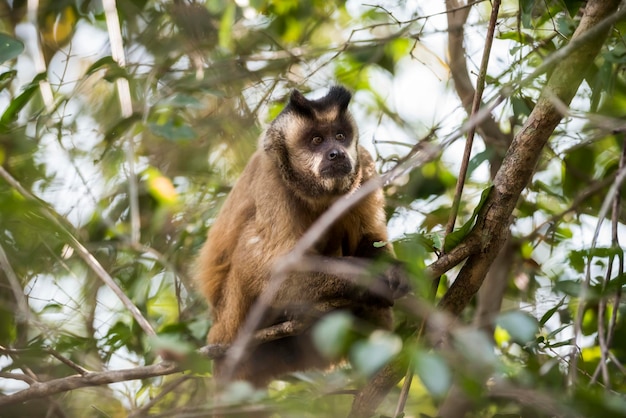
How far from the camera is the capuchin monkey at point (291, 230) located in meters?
5.15

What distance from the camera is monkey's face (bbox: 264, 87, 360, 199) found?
5371 millimetres

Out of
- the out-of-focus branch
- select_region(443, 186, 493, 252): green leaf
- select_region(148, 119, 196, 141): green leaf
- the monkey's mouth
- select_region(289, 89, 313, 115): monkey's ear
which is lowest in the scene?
the out-of-focus branch

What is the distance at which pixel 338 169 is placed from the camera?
5.22 meters

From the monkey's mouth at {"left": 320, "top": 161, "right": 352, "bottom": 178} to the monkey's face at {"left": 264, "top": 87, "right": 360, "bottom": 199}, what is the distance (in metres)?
0.06

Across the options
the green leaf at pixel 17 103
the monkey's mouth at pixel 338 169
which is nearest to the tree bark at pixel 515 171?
the monkey's mouth at pixel 338 169

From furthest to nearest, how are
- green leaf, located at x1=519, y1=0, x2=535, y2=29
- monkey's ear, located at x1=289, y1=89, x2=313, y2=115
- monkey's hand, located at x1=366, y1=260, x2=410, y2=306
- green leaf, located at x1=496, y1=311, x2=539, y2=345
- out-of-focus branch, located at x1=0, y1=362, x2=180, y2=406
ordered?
monkey's ear, located at x1=289, y1=89, x2=313, y2=115, monkey's hand, located at x1=366, y1=260, x2=410, y2=306, green leaf, located at x1=519, y1=0, x2=535, y2=29, out-of-focus branch, located at x1=0, y1=362, x2=180, y2=406, green leaf, located at x1=496, y1=311, x2=539, y2=345

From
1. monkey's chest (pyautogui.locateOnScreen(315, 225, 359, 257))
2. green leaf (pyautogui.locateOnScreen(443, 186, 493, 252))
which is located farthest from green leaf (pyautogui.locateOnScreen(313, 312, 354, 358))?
monkey's chest (pyautogui.locateOnScreen(315, 225, 359, 257))

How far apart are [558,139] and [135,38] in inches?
172

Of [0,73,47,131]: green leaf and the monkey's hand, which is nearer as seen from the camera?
the monkey's hand

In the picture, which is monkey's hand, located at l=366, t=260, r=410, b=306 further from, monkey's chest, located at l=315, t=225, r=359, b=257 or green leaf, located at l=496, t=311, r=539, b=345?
green leaf, located at l=496, t=311, r=539, b=345

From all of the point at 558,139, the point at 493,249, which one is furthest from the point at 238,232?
the point at 558,139

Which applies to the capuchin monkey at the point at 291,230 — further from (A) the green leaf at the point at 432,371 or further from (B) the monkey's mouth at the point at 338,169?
(A) the green leaf at the point at 432,371

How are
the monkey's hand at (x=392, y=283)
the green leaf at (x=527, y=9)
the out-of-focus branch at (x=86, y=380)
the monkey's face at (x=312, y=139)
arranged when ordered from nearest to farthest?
the out-of-focus branch at (x=86, y=380)
the green leaf at (x=527, y=9)
the monkey's hand at (x=392, y=283)
the monkey's face at (x=312, y=139)

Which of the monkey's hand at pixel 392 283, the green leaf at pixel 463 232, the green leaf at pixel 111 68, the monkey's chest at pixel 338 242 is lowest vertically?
the monkey's hand at pixel 392 283
